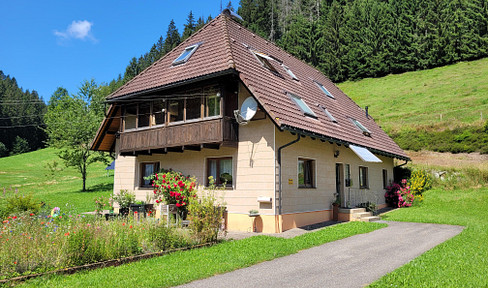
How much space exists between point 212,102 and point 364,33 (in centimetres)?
5720

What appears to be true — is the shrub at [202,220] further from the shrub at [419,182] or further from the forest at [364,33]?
the forest at [364,33]

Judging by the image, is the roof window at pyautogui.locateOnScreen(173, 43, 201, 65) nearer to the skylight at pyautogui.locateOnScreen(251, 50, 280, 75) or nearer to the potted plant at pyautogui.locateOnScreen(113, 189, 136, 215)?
the skylight at pyautogui.locateOnScreen(251, 50, 280, 75)

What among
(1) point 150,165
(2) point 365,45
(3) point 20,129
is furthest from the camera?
(3) point 20,129

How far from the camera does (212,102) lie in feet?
41.6

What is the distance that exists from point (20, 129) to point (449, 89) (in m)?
88.1

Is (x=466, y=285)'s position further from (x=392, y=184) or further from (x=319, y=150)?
(x=392, y=184)

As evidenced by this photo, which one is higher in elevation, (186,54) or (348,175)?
(186,54)

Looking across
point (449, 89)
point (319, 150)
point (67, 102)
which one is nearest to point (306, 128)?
point (319, 150)

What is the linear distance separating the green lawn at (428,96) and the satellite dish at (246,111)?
25349 mm

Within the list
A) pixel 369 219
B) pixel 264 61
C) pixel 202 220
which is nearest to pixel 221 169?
pixel 202 220

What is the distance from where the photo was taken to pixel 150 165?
15930 millimetres

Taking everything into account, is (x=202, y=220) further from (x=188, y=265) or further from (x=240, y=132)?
(x=240, y=132)

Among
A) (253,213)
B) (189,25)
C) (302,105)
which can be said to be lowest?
(253,213)

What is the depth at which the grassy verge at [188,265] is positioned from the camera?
5.69 metres
